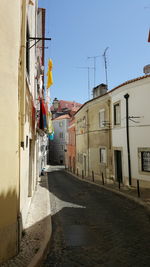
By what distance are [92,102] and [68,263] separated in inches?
611

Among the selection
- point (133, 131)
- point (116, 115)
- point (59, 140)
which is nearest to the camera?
point (133, 131)

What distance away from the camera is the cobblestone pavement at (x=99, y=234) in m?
4.74

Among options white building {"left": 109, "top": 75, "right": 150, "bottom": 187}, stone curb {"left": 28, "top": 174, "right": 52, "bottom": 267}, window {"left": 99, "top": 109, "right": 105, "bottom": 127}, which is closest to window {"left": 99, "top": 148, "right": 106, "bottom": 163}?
white building {"left": 109, "top": 75, "right": 150, "bottom": 187}

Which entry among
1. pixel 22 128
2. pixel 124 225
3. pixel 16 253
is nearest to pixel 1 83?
pixel 22 128

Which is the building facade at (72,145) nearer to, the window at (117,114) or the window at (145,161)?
the window at (117,114)

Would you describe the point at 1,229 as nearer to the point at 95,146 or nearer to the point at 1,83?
the point at 1,83

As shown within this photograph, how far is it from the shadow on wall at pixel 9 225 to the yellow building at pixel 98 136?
11351mm

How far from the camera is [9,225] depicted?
4.26 m

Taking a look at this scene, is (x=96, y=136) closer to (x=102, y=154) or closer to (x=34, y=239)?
(x=102, y=154)

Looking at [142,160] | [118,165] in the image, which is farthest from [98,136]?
[142,160]

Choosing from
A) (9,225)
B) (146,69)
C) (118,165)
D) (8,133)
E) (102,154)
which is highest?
(146,69)

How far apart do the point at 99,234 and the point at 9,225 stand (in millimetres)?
3094

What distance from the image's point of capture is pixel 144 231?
6375mm

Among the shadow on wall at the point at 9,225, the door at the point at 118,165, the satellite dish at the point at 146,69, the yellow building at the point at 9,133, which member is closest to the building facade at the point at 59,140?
the door at the point at 118,165
